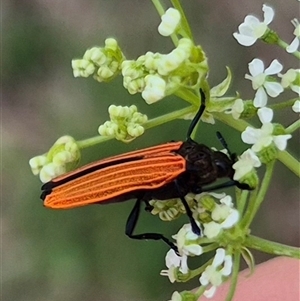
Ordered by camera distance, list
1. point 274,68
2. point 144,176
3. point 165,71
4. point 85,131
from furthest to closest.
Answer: point 85,131 < point 144,176 < point 274,68 < point 165,71

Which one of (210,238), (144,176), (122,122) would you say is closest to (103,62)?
(122,122)

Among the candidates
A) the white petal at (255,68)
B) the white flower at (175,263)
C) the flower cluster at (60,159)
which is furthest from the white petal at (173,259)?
the white petal at (255,68)

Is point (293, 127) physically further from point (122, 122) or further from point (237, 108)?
point (122, 122)

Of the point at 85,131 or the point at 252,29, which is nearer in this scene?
the point at 252,29


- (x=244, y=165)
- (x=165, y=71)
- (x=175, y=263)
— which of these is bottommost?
(x=175, y=263)

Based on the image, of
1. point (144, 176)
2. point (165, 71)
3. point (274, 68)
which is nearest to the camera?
point (165, 71)

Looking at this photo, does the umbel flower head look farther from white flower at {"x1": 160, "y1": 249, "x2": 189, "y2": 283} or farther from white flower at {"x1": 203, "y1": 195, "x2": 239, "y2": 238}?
white flower at {"x1": 160, "y1": 249, "x2": 189, "y2": 283}

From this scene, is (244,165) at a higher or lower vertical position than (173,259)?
higher

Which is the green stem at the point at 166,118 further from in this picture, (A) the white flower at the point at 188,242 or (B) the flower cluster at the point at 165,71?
(A) the white flower at the point at 188,242
